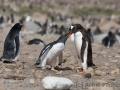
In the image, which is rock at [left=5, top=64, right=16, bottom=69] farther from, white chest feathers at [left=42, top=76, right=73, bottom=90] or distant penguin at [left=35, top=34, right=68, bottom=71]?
white chest feathers at [left=42, top=76, right=73, bottom=90]

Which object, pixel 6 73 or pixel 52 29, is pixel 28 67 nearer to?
pixel 6 73

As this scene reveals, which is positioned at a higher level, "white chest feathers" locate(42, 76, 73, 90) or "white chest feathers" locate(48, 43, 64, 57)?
"white chest feathers" locate(48, 43, 64, 57)

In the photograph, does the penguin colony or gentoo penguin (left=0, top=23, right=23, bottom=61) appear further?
gentoo penguin (left=0, top=23, right=23, bottom=61)

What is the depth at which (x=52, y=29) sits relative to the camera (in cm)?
2628

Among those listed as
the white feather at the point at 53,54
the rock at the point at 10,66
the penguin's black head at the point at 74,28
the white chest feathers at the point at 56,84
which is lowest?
the white chest feathers at the point at 56,84

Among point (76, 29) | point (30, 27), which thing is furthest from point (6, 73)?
point (30, 27)

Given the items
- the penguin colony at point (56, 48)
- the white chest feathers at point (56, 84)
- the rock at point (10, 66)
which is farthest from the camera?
the penguin colony at point (56, 48)

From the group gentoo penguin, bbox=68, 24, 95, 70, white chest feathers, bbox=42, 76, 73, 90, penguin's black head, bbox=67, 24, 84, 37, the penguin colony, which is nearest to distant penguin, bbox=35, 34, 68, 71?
the penguin colony

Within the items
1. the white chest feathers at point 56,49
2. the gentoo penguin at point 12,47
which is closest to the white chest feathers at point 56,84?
the white chest feathers at point 56,49

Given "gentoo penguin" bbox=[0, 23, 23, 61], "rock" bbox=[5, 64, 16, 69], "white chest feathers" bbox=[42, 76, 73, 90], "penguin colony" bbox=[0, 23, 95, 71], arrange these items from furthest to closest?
"gentoo penguin" bbox=[0, 23, 23, 61]
"penguin colony" bbox=[0, 23, 95, 71]
"rock" bbox=[5, 64, 16, 69]
"white chest feathers" bbox=[42, 76, 73, 90]

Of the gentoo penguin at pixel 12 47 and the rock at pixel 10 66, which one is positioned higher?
the gentoo penguin at pixel 12 47

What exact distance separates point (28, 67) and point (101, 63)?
2.58 m

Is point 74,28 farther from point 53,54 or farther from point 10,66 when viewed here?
point 10,66

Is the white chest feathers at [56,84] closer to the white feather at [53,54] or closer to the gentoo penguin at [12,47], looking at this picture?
the white feather at [53,54]
